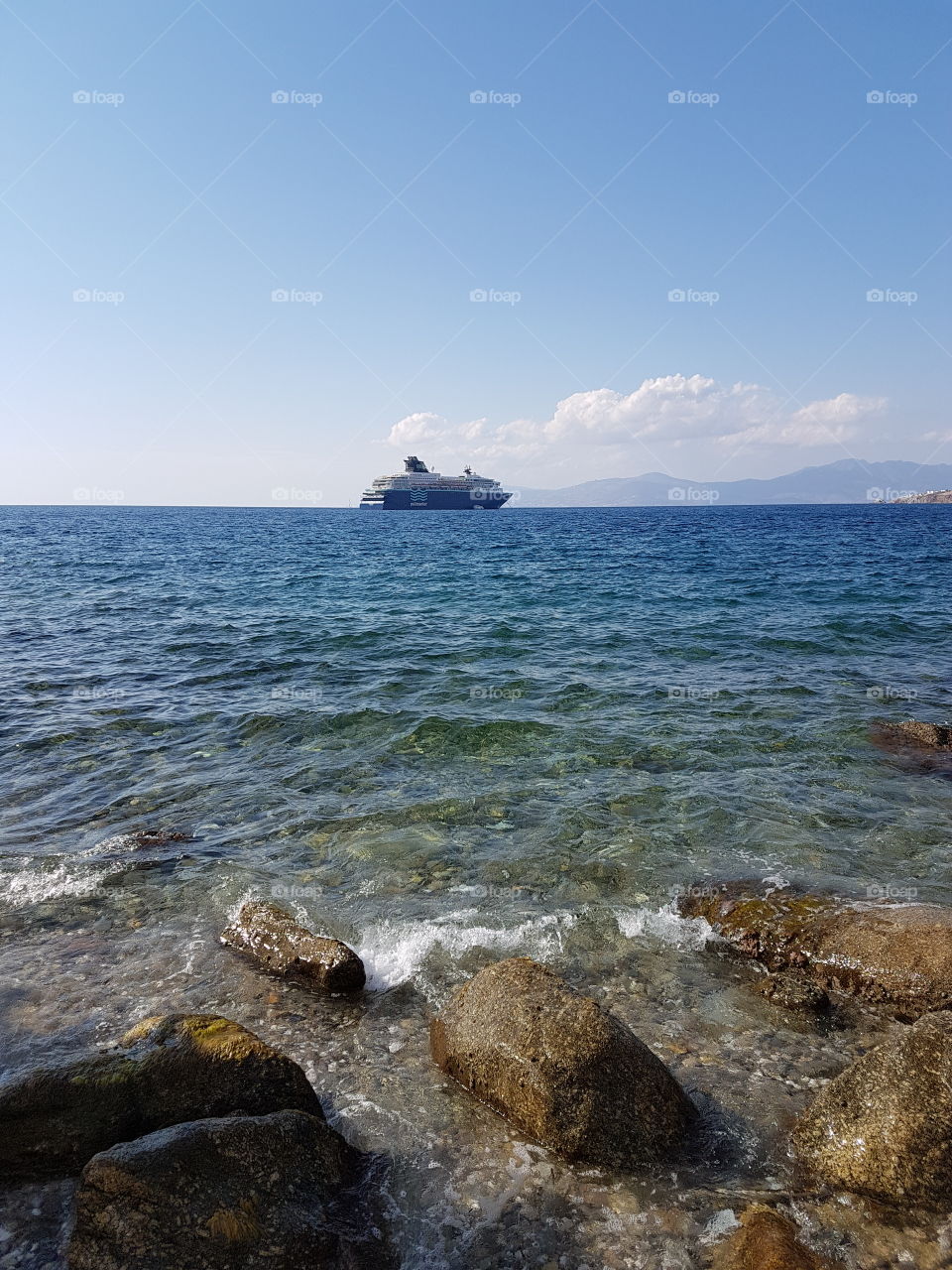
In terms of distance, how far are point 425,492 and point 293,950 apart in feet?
575

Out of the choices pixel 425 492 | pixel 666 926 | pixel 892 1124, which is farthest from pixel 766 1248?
pixel 425 492

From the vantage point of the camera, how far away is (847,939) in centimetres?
689

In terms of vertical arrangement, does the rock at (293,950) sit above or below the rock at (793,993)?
above

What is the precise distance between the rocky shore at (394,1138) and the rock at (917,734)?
8366mm

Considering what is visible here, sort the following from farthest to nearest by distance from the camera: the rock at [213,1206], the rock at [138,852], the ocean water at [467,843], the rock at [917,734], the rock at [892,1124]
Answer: the rock at [917,734], the rock at [138,852], the ocean water at [467,843], the rock at [892,1124], the rock at [213,1206]

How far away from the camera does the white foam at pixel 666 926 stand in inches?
294

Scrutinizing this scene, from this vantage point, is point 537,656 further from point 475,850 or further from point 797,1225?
point 797,1225

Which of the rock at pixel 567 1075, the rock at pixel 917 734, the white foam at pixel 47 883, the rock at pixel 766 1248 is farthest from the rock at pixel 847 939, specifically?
the white foam at pixel 47 883

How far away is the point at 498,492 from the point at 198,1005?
7290 inches

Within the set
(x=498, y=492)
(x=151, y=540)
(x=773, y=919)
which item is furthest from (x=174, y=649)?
(x=498, y=492)

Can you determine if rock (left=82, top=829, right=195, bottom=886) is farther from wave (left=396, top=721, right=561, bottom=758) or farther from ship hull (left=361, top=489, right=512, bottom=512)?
ship hull (left=361, top=489, right=512, bottom=512)

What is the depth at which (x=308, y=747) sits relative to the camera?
13.4 meters

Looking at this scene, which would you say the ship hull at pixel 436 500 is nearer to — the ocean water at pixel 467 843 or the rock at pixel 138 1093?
the ocean water at pixel 467 843

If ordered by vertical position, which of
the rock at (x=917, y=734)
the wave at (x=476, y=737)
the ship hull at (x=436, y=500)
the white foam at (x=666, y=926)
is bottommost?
the white foam at (x=666, y=926)
